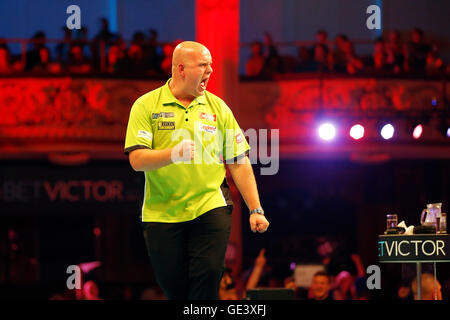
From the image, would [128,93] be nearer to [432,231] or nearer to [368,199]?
[368,199]

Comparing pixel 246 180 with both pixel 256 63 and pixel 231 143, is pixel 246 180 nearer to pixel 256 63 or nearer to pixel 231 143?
pixel 231 143

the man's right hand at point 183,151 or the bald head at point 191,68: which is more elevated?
the bald head at point 191,68

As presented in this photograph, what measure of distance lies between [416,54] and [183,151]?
10986 mm

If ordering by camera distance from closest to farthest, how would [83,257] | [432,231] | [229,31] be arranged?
[432,231]
[229,31]
[83,257]

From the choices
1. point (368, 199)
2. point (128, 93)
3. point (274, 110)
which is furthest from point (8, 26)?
point (368, 199)

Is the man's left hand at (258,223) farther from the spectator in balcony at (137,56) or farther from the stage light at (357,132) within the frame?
the spectator in balcony at (137,56)

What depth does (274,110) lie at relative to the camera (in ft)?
45.4

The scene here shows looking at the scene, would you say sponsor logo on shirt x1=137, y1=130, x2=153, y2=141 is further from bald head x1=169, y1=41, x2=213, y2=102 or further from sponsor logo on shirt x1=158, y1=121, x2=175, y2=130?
bald head x1=169, y1=41, x2=213, y2=102

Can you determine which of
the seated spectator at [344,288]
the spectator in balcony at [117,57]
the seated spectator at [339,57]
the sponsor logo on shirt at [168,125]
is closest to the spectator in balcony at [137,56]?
the spectator in balcony at [117,57]

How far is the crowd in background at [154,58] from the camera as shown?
13523mm

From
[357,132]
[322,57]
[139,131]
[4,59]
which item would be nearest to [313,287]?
[357,132]

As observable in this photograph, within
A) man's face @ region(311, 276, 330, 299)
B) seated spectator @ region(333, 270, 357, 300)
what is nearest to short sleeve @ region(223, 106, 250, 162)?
man's face @ region(311, 276, 330, 299)

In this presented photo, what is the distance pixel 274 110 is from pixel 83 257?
469cm

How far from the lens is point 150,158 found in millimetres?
3805
